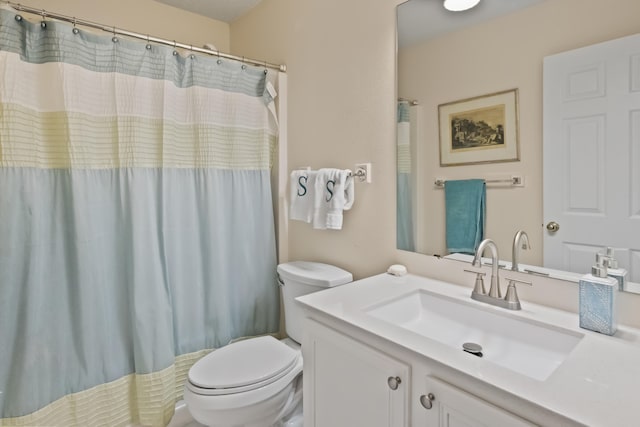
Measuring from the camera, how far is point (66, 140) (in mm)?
1475

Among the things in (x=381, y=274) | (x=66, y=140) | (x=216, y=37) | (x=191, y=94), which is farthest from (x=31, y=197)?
(x=216, y=37)

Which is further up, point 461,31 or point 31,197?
point 461,31

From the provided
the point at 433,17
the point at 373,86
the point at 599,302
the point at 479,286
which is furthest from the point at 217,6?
the point at 599,302

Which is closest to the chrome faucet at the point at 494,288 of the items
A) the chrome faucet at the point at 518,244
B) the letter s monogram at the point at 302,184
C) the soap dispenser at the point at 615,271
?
the chrome faucet at the point at 518,244

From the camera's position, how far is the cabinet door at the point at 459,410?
2.25ft

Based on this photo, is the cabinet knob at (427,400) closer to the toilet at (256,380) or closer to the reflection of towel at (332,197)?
the toilet at (256,380)

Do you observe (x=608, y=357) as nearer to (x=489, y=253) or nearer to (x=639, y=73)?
(x=489, y=253)

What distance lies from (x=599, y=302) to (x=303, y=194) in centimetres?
126

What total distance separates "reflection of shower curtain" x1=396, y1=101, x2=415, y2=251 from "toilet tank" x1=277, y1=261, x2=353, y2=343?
341 millimetres

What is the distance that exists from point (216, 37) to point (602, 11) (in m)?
2.33

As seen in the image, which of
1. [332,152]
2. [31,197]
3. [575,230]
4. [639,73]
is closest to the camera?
[639,73]

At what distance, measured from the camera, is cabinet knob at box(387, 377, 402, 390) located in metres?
0.87

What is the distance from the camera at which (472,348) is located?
1.03m

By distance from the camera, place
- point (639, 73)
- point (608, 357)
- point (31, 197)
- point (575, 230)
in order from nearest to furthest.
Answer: point (608, 357)
point (639, 73)
point (575, 230)
point (31, 197)
